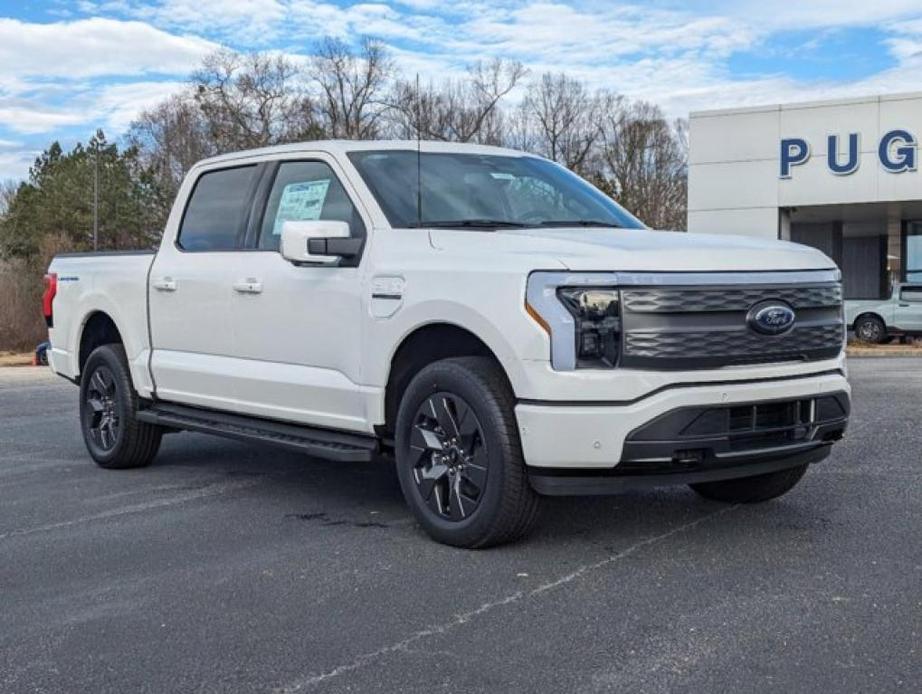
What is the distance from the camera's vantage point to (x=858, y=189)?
27.4m

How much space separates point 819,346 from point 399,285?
6.46 feet

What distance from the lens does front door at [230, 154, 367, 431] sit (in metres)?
5.46

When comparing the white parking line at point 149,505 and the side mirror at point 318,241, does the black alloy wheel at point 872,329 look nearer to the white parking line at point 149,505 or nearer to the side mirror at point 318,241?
the white parking line at point 149,505

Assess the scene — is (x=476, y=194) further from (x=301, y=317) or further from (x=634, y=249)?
(x=634, y=249)

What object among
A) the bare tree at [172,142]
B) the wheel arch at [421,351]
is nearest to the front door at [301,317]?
the wheel arch at [421,351]

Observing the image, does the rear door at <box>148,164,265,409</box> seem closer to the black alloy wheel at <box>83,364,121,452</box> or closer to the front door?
the front door

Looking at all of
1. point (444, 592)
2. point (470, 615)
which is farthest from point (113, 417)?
point (470, 615)

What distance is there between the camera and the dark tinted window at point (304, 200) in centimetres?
578

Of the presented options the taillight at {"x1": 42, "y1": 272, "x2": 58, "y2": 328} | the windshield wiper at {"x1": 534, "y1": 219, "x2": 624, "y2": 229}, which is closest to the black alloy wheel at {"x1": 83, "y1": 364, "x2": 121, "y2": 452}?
the taillight at {"x1": 42, "y1": 272, "x2": 58, "y2": 328}

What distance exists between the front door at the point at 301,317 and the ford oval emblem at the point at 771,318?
1.88 meters

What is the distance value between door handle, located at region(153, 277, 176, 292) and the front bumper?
2.97 meters

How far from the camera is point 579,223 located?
5.80 m

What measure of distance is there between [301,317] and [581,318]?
1.83 m

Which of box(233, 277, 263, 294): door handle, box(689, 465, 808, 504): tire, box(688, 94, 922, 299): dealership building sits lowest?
box(689, 465, 808, 504): tire
